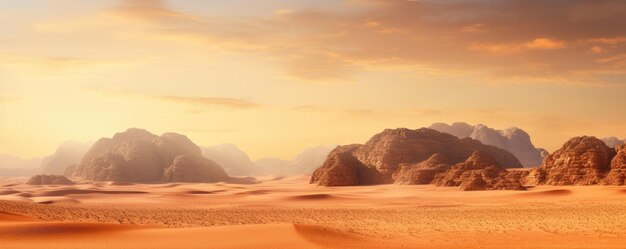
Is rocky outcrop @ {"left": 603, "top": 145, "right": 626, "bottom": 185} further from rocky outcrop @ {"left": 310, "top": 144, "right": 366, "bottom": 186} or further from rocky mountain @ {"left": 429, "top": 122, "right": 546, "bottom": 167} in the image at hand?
rocky mountain @ {"left": 429, "top": 122, "right": 546, "bottom": 167}

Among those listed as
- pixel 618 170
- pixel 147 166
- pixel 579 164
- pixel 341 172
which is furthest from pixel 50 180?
pixel 618 170

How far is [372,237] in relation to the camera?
1839 centimetres

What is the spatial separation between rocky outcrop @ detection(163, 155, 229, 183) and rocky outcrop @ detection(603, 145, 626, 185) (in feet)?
197

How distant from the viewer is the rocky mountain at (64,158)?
15500 cm

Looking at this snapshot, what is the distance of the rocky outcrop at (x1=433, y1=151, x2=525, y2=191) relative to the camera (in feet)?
165

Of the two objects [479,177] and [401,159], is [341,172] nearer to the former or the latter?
[401,159]

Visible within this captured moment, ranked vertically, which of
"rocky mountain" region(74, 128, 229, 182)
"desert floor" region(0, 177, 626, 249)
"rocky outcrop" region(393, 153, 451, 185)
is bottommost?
"desert floor" region(0, 177, 626, 249)

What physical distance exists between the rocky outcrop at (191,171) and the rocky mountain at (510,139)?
81215 millimetres

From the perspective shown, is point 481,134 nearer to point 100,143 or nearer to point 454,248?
point 100,143

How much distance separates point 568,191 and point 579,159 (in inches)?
363

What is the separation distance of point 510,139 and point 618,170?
112874 millimetres

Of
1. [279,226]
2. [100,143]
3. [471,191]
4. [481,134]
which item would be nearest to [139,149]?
[100,143]

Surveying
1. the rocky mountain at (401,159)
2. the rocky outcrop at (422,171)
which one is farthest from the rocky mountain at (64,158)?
the rocky outcrop at (422,171)

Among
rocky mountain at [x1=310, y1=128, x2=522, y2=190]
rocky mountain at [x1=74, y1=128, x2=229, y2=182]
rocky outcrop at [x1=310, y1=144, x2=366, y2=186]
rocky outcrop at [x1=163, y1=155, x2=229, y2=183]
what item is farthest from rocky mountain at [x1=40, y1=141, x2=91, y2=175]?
rocky outcrop at [x1=310, y1=144, x2=366, y2=186]
